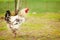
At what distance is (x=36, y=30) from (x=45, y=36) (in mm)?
113

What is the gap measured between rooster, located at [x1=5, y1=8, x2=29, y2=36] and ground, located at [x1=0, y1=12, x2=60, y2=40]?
1.5 inches

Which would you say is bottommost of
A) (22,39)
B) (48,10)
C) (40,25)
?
(22,39)

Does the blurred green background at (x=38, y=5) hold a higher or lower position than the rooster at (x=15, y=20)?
higher

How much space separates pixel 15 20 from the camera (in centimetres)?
150

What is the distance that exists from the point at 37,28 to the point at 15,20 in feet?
0.81

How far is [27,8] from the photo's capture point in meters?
1.56

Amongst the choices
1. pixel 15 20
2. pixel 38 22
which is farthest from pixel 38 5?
pixel 15 20

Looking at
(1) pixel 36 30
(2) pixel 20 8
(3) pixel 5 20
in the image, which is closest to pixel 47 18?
(1) pixel 36 30

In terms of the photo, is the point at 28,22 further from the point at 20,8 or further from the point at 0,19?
the point at 0,19

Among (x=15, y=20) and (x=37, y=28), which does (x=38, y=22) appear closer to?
(x=37, y=28)

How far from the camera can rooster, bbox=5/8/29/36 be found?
4.90 feet

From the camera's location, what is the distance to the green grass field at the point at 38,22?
4.95 feet

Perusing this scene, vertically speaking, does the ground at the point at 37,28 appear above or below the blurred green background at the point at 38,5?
below

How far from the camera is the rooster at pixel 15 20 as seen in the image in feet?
4.90
